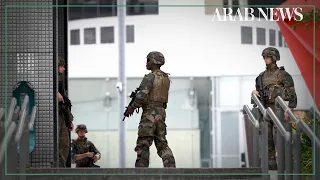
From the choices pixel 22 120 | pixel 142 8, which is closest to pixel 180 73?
pixel 142 8

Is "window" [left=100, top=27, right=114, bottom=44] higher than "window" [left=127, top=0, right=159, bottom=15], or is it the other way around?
"window" [left=127, top=0, right=159, bottom=15]

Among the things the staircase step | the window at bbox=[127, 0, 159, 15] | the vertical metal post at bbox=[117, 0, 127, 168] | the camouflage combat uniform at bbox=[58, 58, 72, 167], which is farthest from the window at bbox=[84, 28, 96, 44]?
the staircase step

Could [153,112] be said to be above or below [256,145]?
above

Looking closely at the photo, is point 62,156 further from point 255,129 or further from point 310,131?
point 310,131

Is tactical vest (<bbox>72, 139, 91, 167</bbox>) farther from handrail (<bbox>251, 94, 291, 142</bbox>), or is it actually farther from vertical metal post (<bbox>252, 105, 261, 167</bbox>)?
handrail (<bbox>251, 94, 291, 142</bbox>)

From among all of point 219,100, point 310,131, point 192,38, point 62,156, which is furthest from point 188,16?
point 310,131

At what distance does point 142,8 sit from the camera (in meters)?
22.8

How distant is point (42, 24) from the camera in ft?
40.4

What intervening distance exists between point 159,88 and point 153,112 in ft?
0.89

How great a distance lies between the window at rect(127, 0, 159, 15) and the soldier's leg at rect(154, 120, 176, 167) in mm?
9241

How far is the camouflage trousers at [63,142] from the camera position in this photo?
44.1 feet

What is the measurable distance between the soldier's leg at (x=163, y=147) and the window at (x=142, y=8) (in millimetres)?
9241

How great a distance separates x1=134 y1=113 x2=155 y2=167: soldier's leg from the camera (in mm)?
12445

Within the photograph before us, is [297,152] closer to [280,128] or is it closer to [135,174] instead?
[280,128]
